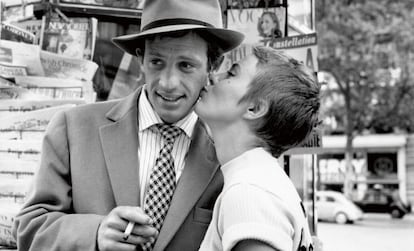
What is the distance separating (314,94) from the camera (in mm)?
1776

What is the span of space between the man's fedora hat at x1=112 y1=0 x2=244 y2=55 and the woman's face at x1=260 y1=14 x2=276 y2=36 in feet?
5.14

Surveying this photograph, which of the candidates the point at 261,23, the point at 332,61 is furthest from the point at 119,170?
the point at 332,61

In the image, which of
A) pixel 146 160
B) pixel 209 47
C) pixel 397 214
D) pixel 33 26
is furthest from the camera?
pixel 397 214

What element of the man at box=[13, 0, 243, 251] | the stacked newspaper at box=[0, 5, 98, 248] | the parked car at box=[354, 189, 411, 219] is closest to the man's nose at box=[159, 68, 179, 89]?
the man at box=[13, 0, 243, 251]

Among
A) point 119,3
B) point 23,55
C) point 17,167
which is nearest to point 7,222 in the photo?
point 17,167

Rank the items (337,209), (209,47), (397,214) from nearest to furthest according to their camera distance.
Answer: (209,47)
(337,209)
(397,214)

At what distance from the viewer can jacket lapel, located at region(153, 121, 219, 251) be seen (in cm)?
183

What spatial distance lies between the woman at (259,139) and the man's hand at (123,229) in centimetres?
20

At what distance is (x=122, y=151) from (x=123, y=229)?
39 centimetres

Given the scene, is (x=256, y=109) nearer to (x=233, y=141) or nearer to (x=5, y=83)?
(x=233, y=141)

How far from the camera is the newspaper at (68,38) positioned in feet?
Answer: 10.2

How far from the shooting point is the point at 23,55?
287cm

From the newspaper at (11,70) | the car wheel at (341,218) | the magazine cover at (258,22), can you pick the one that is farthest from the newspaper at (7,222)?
the car wheel at (341,218)

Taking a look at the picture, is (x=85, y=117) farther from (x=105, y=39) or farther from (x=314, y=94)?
(x=105, y=39)
